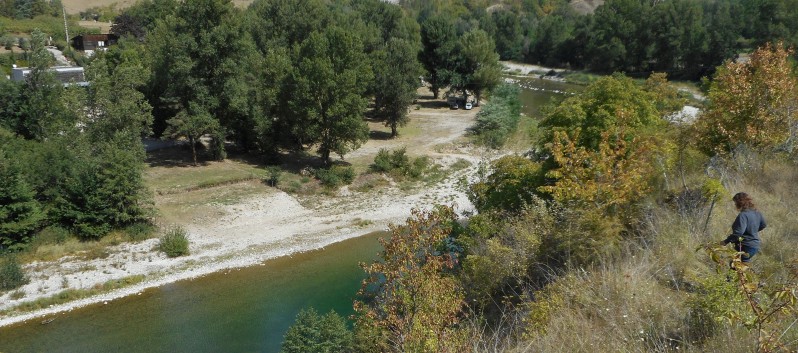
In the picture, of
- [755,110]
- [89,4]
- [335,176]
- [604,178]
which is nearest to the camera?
[604,178]

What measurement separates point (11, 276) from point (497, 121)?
37000 millimetres

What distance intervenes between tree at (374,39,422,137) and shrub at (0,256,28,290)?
30.3 meters

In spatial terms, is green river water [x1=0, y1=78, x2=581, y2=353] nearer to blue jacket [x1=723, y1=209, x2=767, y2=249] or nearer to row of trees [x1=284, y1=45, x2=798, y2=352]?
row of trees [x1=284, y1=45, x2=798, y2=352]

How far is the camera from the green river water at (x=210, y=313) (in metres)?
20.3

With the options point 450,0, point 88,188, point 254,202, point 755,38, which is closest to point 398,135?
point 254,202

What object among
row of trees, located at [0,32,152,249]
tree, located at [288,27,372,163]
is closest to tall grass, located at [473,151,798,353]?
row of trees, located at [0,32,152,249]

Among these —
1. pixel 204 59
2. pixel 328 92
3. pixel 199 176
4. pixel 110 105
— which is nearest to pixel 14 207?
pixel 110 105

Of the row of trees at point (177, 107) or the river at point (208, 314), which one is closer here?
the river at point (208, 314)

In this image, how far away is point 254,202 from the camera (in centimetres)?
3281

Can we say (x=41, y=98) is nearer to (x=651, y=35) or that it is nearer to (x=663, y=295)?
(x=663, y=295)

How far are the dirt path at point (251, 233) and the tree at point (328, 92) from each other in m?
4.03

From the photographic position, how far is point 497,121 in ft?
160

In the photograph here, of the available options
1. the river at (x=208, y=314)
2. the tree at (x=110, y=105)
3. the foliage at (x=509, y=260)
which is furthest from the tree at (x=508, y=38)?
the foliage at (x=509, y=260)

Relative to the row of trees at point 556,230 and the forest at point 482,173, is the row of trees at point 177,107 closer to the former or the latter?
the forest at point 482,173
